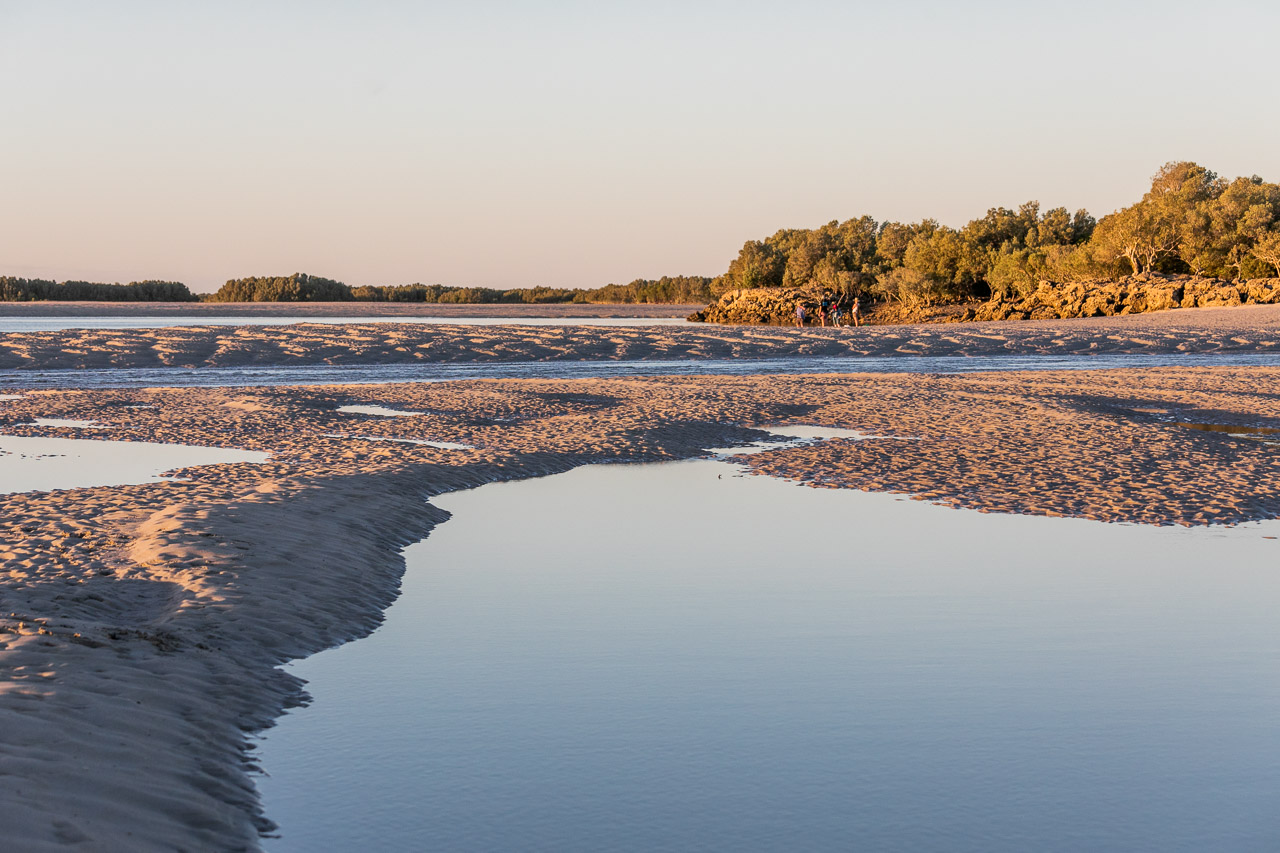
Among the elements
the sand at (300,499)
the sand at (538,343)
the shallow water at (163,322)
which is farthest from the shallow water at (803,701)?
the shallow water at (163,322)

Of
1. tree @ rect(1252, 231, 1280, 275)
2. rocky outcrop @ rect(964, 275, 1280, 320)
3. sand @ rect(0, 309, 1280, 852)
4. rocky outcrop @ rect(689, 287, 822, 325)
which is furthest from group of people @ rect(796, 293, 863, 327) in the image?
sand @ rect(0, 309, 1280, 852)

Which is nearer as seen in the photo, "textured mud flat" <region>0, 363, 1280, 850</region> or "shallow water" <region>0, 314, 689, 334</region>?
"textured mud flat" <region>0, 363, 1280, 850</region>

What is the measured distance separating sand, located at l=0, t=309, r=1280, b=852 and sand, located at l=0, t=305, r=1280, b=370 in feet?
37.1

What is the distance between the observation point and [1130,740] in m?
5.34

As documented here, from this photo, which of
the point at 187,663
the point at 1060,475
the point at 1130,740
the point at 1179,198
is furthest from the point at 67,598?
the point at 1179,198

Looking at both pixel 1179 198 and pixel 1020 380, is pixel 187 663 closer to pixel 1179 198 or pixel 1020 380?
pixel 1020 380

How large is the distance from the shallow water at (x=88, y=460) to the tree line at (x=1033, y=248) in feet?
252

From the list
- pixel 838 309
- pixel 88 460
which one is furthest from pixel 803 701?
pixel 838 309

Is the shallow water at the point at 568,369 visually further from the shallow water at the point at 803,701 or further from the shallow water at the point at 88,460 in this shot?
the shallow water at the point at 803,701

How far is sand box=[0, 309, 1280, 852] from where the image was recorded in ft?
16.1

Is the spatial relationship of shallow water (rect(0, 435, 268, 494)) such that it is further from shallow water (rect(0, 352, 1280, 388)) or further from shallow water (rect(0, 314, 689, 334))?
shallow water (rect(0, 314, 689, 334))

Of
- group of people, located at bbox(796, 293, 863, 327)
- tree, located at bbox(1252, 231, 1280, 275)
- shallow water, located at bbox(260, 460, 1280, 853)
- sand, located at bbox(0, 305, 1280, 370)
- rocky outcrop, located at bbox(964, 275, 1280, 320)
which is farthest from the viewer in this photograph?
group of people, located at bbox(796, 293, 863, 327)

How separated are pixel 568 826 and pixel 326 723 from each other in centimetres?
181

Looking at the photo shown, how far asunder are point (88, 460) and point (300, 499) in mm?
5552
